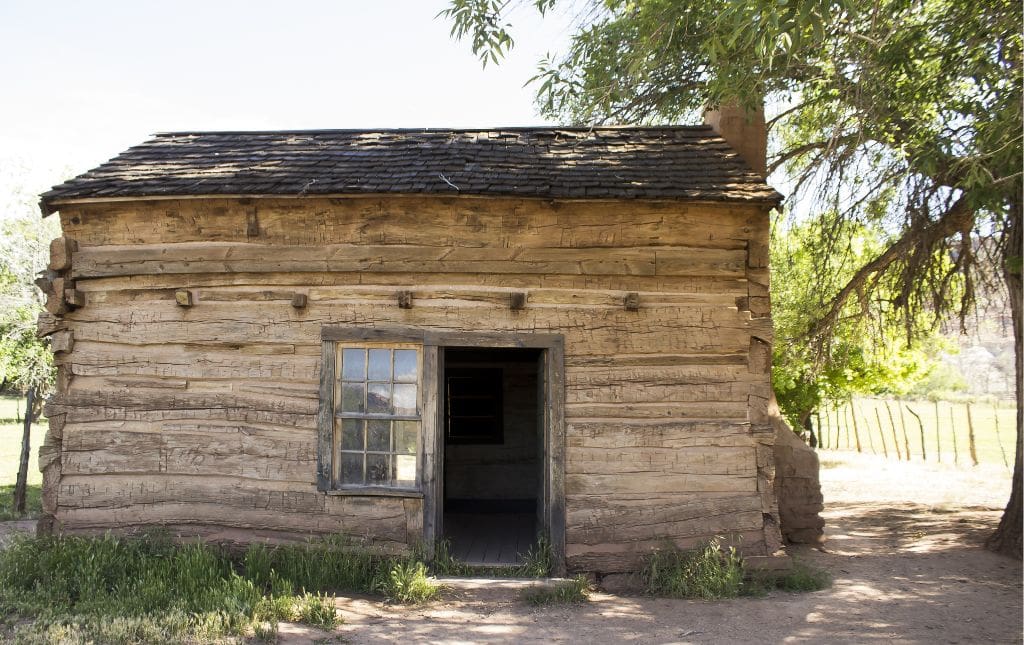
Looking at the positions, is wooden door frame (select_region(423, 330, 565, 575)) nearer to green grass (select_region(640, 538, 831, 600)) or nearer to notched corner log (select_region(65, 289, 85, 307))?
green grass (select_region(640, 538, 831, 600))

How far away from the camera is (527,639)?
543 cm

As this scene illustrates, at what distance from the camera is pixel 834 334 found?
1095cm

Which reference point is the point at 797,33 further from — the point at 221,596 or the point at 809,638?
the point at 221,596

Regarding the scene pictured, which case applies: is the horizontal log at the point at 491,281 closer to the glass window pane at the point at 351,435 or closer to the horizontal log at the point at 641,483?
the glass window pane at the point at 351,435

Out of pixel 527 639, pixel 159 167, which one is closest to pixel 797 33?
pixel 527 639

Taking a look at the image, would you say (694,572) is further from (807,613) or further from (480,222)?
(480,222)

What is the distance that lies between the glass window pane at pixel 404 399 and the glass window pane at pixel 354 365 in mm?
341

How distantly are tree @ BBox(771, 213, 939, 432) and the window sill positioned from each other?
19.0ft

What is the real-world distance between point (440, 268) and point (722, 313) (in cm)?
262

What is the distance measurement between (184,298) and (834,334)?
29.0ft

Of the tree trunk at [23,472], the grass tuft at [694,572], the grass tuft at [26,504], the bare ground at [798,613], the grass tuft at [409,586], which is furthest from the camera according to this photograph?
the tree trunk at [23,472]

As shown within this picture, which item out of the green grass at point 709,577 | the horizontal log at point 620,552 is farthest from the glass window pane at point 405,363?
the green grass at point 709,577

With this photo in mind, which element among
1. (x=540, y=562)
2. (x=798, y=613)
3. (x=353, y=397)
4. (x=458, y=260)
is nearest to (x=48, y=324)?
(x=353, y=397)

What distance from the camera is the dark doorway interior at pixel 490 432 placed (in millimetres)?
10367
